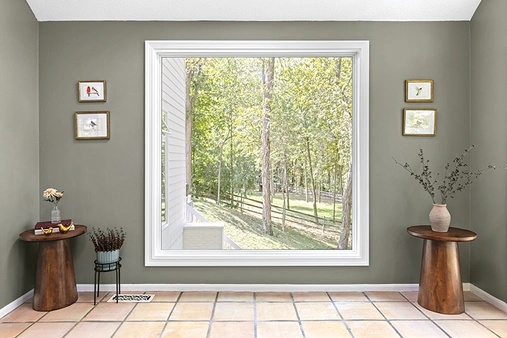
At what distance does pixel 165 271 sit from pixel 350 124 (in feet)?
6.95

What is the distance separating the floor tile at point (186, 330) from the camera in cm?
253

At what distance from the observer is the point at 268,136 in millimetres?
3572

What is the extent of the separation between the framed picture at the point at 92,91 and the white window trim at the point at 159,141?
38cm

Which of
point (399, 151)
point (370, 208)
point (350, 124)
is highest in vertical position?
point (350, 124)

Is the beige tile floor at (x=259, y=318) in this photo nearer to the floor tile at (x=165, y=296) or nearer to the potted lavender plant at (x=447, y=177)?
the floor tile at (x=165, y=296)

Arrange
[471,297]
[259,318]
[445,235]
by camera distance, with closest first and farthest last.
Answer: [259,318]
[445,235]
[471,297]

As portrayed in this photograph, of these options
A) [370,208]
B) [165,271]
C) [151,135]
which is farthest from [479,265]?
[151,135]

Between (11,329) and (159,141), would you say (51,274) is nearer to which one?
(11,329)

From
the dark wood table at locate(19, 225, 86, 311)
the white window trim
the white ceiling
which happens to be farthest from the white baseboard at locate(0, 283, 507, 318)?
the white ceiling

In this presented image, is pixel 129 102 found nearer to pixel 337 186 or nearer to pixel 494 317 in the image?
pixel 337 186

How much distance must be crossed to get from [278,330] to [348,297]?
2.95 feet

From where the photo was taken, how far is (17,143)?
10.2 feet

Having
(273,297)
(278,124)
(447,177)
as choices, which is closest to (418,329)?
(273,297)

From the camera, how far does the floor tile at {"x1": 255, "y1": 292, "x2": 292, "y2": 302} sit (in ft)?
10.4
